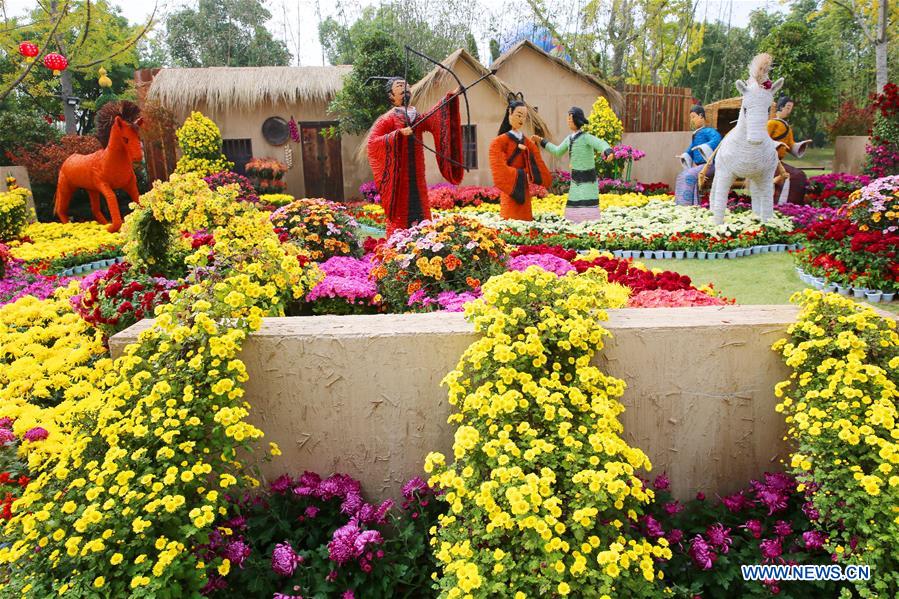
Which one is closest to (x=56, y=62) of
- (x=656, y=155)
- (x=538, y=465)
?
(x=538, y=465)

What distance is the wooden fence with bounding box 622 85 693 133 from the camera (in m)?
17.2

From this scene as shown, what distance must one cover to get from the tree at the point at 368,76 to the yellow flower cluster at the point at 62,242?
5.73 metres

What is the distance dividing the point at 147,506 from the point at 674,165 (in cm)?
1603

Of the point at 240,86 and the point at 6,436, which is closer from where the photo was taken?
the point at 6,436

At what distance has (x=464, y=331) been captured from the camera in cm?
260

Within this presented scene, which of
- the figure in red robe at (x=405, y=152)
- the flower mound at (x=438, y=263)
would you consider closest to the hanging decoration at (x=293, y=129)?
the figure in red robe at (x=405, y=152)

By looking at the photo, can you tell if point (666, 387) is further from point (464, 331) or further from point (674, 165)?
point (674, 165)

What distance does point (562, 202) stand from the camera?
12.5m

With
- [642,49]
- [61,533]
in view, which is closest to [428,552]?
[61,533]

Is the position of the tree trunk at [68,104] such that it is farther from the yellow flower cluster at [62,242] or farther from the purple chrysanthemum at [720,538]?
the purple chrysanthemum at [720,538]

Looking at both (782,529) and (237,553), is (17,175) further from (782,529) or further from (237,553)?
(782,529)

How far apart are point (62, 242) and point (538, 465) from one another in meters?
9.75

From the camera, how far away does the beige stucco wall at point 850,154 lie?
14430 mm

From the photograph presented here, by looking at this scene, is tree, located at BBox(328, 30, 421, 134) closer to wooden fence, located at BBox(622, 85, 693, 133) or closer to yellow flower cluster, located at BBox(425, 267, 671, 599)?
wooden fence, located at BBox(622, 85, 693, 133)
